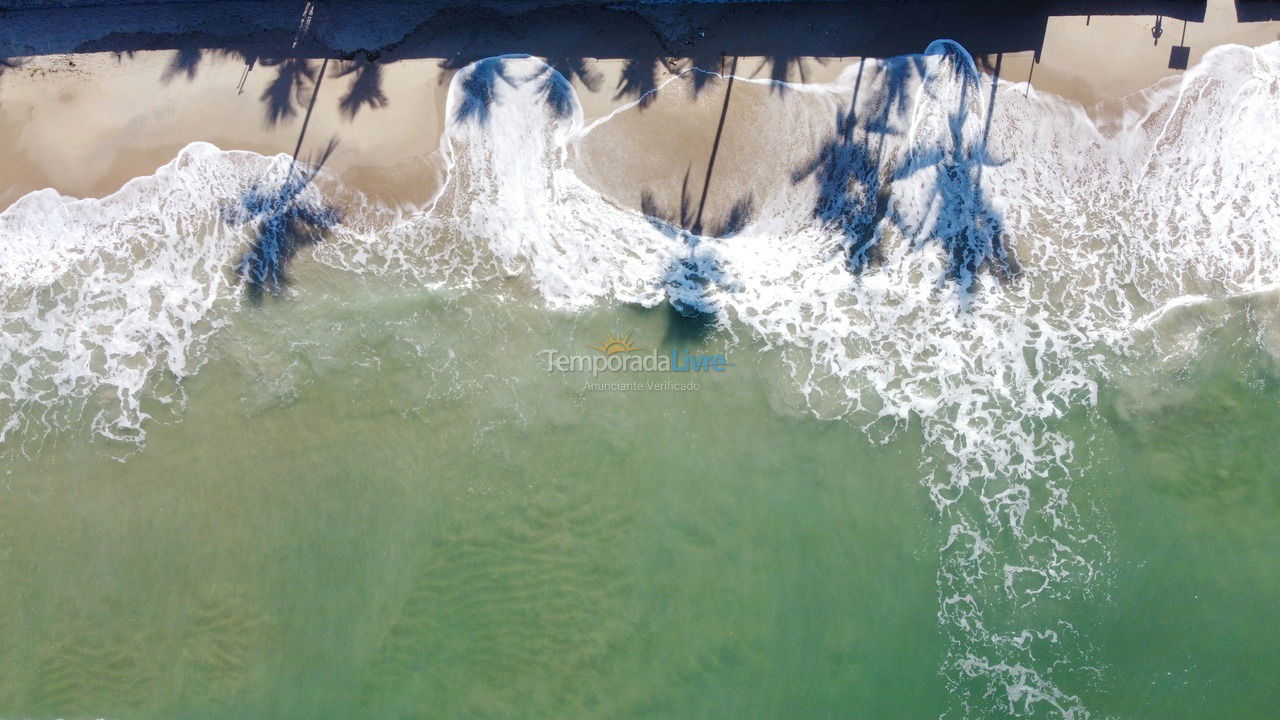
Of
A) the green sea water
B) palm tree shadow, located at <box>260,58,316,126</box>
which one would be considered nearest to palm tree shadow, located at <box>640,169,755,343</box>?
the green sea water

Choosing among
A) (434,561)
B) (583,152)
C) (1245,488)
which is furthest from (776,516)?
(1245,488)

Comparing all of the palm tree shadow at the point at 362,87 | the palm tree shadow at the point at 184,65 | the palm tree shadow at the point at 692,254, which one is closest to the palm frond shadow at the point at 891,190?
the palm tree shadow at the point at 692,254

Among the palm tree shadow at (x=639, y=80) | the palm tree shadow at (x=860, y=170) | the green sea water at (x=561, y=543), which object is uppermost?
the palm tree shadow at (x=639, y=80)

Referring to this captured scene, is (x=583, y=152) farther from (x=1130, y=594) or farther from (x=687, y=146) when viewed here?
(x=1130, y=594)

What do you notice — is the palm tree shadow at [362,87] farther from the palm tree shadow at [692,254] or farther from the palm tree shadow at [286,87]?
the palm tree shadow at [692,254]

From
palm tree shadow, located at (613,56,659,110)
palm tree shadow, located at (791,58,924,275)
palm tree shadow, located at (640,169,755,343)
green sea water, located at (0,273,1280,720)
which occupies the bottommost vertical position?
green sea water, located at (0,273,1280,720)

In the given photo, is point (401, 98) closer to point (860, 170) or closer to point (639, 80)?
point (639, 80)

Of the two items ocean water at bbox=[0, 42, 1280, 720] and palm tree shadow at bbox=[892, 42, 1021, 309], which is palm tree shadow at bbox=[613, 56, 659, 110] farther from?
palm tree shadow at bbox=[892, 42, 1021, 309]
